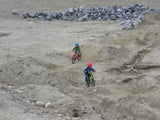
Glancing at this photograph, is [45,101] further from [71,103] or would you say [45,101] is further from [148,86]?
[148,86]

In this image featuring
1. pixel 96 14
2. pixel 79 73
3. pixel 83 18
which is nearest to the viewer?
pixel 79 73

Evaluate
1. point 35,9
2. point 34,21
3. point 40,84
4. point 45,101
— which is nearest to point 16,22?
point 34,21

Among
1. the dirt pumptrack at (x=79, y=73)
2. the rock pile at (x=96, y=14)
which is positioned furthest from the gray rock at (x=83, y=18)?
the dirt pumptrack at (x=79, y=73)

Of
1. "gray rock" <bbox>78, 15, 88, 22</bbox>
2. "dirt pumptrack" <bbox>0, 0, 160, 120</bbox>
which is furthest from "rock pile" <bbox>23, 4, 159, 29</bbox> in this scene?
"dirt pumptrack" <bbox>0, 0, 160, 120</bbox>

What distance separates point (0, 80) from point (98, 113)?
4.67 m

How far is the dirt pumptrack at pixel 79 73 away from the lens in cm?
683

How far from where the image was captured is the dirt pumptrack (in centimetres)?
683

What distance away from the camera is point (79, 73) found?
10977mm

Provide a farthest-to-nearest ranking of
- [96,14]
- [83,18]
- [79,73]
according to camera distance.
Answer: [96,14] → [83,18] → [79,73]

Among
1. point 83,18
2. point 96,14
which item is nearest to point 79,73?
point 83,18

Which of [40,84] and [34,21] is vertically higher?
[34,21]

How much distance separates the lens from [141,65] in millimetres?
12172

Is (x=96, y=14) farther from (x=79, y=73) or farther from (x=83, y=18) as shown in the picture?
(x=79, y=73)

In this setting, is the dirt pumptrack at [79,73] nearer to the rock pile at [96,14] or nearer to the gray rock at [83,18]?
the rock pile at [96,14]
